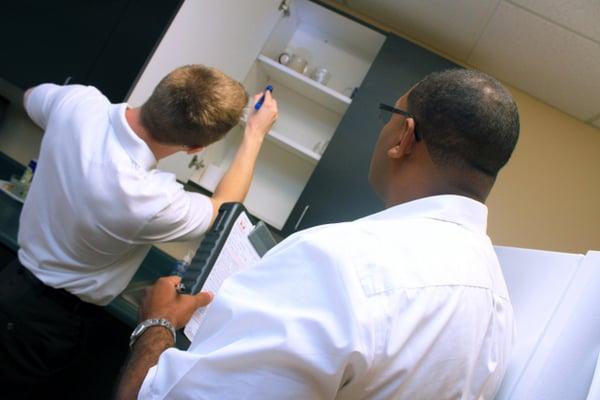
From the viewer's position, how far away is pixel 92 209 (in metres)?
1.01

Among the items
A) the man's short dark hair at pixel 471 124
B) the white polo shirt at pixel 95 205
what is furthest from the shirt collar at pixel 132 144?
the man's short dark hair at pixel 471 124

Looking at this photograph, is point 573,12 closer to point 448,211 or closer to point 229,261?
point 448,211

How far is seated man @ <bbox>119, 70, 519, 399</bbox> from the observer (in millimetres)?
464

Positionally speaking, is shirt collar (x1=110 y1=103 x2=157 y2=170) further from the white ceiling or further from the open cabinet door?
the white ceiling

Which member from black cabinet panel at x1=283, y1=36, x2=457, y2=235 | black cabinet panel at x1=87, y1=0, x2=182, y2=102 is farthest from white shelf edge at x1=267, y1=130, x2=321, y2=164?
black cabinet panel at x1=87, y1=0, x2=182, y2=102

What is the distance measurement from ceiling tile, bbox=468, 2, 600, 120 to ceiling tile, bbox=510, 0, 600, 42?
0.03 meters

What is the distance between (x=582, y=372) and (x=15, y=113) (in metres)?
2.65

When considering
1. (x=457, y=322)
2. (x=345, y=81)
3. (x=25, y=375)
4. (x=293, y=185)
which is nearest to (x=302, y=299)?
(x=457, y=322)

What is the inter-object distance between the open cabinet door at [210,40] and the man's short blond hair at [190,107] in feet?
0.80

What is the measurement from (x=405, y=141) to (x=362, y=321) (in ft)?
1.60

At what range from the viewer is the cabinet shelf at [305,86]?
2041 mm

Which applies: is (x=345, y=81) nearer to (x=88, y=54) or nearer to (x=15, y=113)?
(x=88, y=54)

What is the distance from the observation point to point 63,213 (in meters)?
1.05

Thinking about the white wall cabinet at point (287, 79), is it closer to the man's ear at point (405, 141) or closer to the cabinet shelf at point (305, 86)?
the cabinet shelf at point (305, 86)
